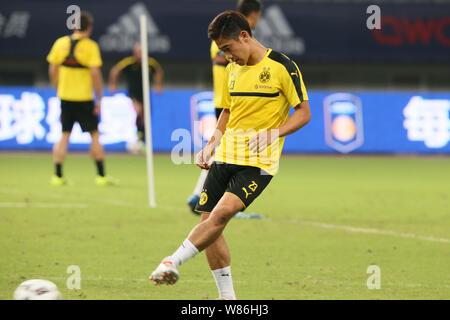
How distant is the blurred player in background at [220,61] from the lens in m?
12.5

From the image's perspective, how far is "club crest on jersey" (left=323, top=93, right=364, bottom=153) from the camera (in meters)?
25.4

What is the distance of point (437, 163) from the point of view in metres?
24.3

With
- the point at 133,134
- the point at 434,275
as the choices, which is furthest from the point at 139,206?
the point at 133,134

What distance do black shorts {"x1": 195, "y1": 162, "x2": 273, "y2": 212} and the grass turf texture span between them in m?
0.87

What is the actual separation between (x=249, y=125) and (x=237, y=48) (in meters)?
0.61

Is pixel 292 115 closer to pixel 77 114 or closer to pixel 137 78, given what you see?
pixel 77 114

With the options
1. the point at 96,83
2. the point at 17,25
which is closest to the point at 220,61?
the point at 96,83

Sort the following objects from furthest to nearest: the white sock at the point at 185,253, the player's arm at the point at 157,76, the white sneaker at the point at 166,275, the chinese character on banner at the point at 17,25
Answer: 1. the chinese character on banner at the point at 17,25
2. the player's arm at the point at 157,76
3. the white sock at the point at 185,253
4. the white sneaker at the point at 166,275

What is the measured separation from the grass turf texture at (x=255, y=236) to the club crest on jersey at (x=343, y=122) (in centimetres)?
435

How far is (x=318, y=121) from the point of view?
25.6m

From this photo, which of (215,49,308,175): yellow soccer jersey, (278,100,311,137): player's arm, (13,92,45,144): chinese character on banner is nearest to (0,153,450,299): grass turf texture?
(215,49,308,175): yellow soccer jersey

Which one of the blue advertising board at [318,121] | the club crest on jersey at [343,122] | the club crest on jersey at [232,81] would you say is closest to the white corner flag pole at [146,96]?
the club crest on jersey at [232,81]

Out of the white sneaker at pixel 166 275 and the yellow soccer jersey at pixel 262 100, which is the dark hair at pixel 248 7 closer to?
the yellow soccer jersey at pixel 262 100
